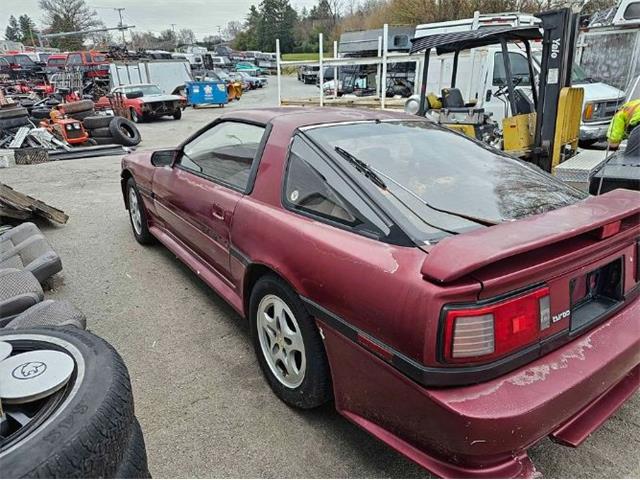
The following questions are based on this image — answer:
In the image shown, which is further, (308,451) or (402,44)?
(402,44)

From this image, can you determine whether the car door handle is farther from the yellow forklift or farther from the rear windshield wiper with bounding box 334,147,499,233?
the yellow forklift

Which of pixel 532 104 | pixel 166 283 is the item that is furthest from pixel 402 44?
pixel 166 283

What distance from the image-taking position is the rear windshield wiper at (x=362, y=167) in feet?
6.97

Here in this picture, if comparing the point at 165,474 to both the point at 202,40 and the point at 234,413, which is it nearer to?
the point at 234,413

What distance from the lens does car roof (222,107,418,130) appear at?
2.66 metres

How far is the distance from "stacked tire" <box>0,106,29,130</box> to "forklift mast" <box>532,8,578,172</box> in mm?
12481

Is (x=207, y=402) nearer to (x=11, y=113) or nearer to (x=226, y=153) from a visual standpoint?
(x=226, y=153)

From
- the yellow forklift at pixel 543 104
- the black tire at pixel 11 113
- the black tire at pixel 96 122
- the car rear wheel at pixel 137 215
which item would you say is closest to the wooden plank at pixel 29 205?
the car rear wheel at pixel 137 215

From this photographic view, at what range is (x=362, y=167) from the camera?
2215 millimetres

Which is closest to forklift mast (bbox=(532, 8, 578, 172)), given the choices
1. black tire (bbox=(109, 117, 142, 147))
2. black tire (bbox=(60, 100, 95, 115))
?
black tire (bbox=(109, 117, 142, 147))

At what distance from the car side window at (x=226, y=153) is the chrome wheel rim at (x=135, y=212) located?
50.3 inches

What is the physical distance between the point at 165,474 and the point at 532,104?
7022 millimetres

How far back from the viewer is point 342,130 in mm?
2561

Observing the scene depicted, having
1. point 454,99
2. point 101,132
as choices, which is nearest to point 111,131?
point 101,132
